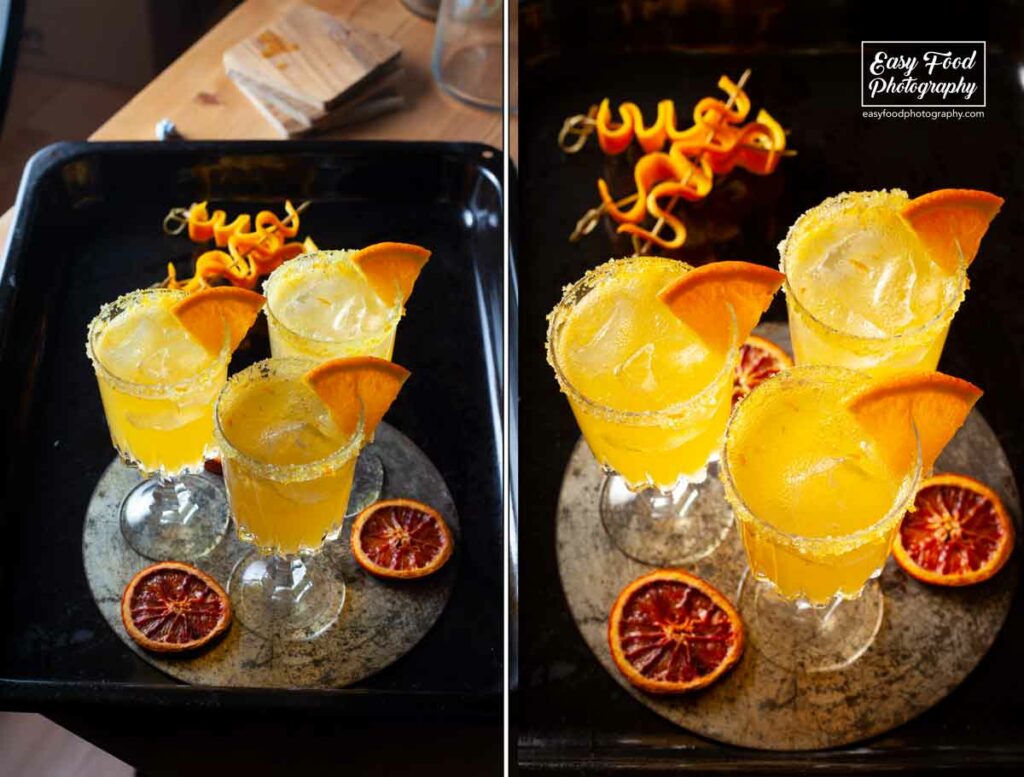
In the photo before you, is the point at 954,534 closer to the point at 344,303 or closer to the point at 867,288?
the point at 867,288

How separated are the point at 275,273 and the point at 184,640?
30 centimetres

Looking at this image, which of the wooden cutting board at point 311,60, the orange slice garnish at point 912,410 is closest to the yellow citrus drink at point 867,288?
the orange slice garnish at point 912,410

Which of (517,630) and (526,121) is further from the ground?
(526,121)

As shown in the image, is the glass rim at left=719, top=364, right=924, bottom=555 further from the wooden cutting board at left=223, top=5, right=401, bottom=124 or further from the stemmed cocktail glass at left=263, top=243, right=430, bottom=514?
the wooden cutting board at left=223, top=5, right=401, bottom=124

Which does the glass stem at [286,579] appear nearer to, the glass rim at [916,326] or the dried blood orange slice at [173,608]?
the dried blood orange slice at [173,608]

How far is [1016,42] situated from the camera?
1328mm

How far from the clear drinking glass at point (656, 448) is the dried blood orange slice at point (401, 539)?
14 centimetres

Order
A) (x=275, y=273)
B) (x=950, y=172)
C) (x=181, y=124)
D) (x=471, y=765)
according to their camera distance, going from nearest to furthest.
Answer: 1. (x=471, y=765)
2. (x=275, y=273)
3. (x=950, y=172)
4. (x=181, y=124)

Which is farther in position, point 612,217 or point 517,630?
point 612,217

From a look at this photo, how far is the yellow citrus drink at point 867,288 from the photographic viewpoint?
1.06 m

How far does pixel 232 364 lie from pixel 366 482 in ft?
0.47

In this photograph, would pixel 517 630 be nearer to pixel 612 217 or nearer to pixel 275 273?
pixel 275 273

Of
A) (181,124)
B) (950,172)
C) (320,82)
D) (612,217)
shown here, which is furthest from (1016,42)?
(181,124)

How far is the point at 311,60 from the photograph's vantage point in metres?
1.47
